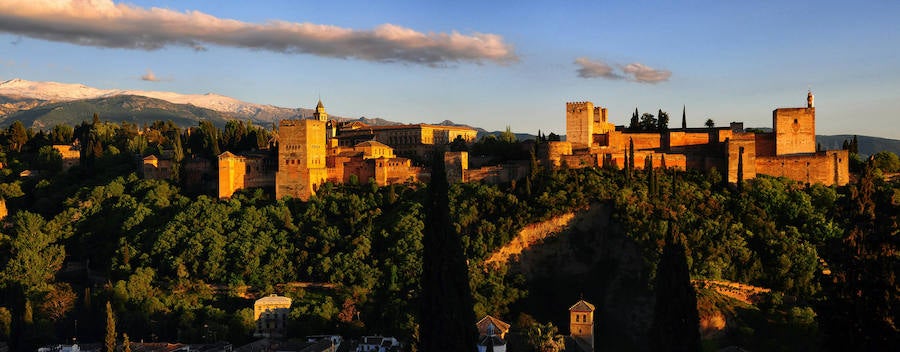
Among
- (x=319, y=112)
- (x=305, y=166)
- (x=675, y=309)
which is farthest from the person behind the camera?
(x=319, y=112)

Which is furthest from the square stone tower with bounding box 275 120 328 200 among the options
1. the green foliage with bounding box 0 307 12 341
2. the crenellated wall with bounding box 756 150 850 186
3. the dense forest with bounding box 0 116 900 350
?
the crenellated wall with bounding box 756 150 850 186

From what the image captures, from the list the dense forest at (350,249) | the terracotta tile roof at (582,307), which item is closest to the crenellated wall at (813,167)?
the dense forest at (350,249)

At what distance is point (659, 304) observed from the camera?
70.0ft

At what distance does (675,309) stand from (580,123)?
29.1 meters

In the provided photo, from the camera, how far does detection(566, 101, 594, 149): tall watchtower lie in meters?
49.3

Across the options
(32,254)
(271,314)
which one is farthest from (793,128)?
(32,254)

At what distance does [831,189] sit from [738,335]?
12.9 m

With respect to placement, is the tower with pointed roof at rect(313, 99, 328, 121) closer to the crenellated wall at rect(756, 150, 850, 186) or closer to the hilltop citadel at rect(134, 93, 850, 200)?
the hilltop citadel at rect(134, 93, 850, 200)

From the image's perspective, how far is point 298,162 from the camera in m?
47.1

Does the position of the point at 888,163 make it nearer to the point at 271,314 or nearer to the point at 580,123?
the point at 580,123

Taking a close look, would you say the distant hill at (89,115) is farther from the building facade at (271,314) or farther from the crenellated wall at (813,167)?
the crenellated wall at (813,167)

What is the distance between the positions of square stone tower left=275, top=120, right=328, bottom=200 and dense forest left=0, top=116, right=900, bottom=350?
69 cm

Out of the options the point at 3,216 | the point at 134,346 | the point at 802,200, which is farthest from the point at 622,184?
the point at 3,216

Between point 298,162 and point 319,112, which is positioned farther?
point 319,112
